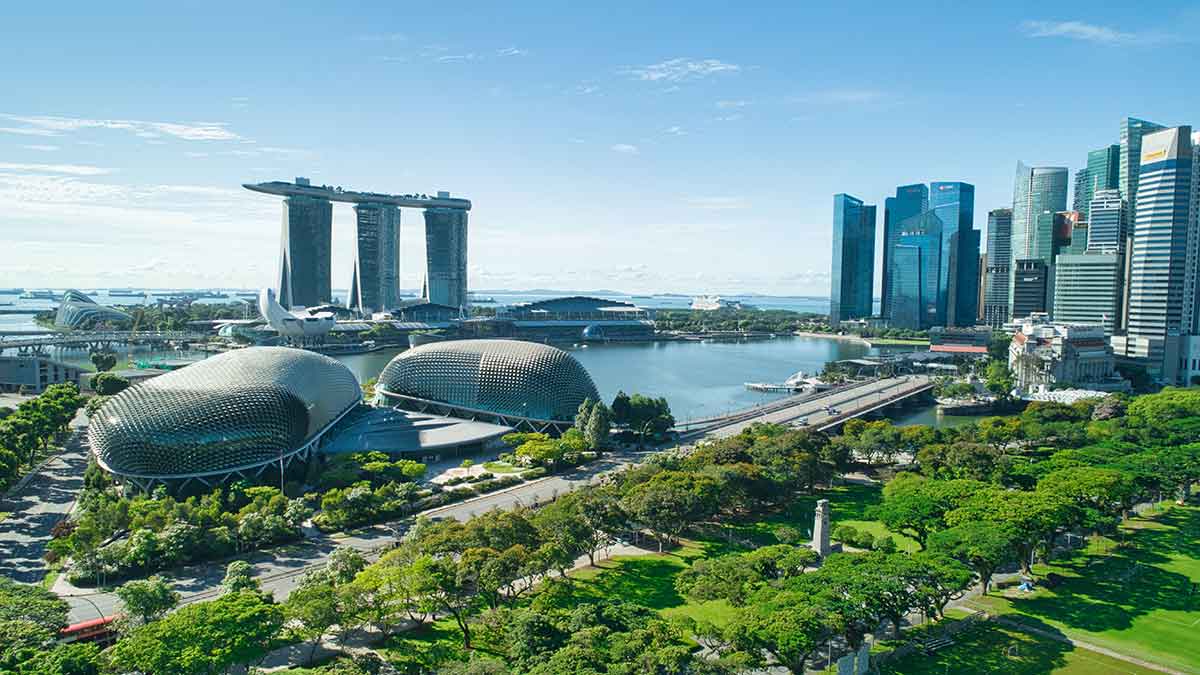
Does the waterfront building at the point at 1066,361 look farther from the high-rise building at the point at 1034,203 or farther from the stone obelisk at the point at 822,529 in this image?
the high-rise building at the point at 1034,203

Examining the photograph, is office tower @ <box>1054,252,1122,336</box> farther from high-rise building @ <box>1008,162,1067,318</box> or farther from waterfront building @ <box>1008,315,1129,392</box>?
high-rise building @ <box>1008,162,1067,318</box>

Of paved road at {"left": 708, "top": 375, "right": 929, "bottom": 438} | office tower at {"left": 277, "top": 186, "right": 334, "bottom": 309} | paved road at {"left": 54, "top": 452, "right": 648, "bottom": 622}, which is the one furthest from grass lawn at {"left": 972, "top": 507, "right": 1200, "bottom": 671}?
office tower at {"left": 277, "top": 186, "right": 334, "bottom": 309}

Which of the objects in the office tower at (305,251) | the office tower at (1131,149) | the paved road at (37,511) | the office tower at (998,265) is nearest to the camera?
the paved road at (37,511)

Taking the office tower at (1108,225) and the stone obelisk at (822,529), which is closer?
the stone obelisk at (822,529)

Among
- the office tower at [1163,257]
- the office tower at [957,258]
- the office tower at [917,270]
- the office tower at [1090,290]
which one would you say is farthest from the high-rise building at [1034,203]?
the office tower at [1163,257]

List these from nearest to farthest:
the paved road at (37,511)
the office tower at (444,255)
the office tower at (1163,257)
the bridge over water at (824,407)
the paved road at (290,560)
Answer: the paved road at (290,560) < the paved road at (37,511) < the bridge over water at (824,407) < the office tower at (1163,257) < the office tower at (444,255)

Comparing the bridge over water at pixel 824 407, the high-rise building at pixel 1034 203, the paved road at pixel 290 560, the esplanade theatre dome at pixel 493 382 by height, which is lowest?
the paved road at pixel 290 560

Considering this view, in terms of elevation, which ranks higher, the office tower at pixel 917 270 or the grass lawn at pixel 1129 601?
the office tower at pixel 917 270
